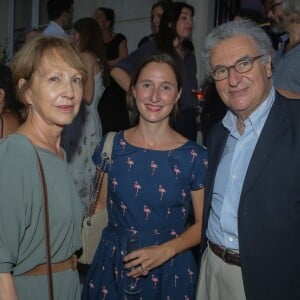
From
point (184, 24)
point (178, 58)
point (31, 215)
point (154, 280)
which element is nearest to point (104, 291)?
point (154, 280)

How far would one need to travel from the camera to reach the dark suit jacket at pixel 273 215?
2131mm

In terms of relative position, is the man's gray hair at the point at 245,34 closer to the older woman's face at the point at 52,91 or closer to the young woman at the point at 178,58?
the older woman's face at the point at 52,91

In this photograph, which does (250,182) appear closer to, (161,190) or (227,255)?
(227,255)

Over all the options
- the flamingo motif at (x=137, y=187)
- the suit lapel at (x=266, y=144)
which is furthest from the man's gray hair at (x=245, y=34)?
the flamingo motif at (x=137, y=187)

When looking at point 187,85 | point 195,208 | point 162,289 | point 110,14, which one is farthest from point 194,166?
point 110,14

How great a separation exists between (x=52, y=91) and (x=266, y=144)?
105 cm

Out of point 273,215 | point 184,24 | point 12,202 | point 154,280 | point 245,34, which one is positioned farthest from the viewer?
point 184,24

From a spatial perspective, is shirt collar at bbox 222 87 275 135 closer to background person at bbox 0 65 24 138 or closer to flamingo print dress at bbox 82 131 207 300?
flamingo print dress at bbox 82 131 207 300

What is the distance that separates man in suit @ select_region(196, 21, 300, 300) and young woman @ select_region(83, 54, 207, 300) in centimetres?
13

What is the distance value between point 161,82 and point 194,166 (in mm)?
566

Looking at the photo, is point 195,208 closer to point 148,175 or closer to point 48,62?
point 148,175

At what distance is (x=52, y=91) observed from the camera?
2055 mm

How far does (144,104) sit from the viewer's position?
2.80 metres

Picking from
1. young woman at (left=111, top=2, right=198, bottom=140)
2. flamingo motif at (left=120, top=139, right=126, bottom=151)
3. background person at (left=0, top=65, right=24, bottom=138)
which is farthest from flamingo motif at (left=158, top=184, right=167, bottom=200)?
young woman at (left=111, top=2, right=198, bottom=140)
